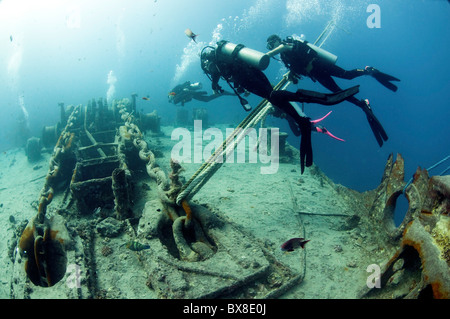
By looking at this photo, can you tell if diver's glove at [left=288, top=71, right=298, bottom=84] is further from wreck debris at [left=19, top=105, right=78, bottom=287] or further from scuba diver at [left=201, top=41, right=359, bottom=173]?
wreck debris at [left=19, top=105, right=78, bottom=287]

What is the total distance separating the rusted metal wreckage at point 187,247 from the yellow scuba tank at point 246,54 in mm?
2052

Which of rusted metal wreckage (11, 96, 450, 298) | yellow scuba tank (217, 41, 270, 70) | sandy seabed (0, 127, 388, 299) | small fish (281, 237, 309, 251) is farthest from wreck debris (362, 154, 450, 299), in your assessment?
yellow scuba tank (217, 41, 270, 70)

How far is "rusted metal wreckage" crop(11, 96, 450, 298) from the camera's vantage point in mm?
2314

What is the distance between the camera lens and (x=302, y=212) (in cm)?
438

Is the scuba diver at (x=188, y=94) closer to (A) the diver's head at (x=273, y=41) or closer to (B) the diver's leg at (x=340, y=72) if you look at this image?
(A) the diver's head at (x=273, y=41)

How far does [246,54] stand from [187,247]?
3.07 m

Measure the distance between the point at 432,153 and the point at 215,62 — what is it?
6968cm

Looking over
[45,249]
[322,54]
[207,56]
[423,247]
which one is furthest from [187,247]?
[322,54]

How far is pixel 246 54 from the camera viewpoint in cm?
384

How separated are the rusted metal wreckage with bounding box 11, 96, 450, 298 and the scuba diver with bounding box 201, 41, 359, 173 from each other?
1.37 meters

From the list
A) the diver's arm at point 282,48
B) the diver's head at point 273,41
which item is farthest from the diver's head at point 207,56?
the diver's head at point 273,41
